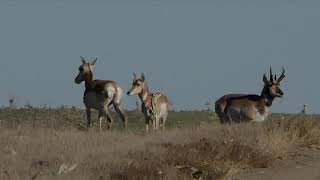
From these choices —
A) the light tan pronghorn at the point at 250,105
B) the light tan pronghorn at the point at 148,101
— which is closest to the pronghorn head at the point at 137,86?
the light tan pronghorn at the point at 148,101

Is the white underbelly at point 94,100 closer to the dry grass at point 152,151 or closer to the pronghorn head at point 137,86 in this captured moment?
the pronghorn head at point 137,86

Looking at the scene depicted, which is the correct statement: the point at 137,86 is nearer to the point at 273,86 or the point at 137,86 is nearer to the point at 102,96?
the point at 102,96

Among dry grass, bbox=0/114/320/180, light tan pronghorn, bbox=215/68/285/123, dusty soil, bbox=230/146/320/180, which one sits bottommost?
dusty soil, bbox=230/146/320/180

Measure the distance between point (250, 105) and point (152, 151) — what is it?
1021 centimetres

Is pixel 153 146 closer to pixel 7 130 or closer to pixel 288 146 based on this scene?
pixel 288 146

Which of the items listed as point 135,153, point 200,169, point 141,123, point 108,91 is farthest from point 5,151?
point 141,123

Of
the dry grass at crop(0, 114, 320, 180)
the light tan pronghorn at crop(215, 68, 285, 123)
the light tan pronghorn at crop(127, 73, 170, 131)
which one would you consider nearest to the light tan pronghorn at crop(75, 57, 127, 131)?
the light tan pronghorn at crop(127, 73, 170, 131)

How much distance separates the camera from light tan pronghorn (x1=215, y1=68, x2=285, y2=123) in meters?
27.3

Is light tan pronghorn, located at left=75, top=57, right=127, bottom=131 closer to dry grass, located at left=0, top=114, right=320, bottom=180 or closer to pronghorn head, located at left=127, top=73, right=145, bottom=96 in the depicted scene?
pronghorn head, located at left=127, top=73, right=145, bottom=96

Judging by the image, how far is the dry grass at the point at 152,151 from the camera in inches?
586

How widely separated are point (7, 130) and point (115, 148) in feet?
17.5

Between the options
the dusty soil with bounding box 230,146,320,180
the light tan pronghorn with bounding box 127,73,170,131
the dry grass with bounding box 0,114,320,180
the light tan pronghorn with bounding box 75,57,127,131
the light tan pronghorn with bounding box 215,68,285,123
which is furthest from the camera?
the light tan pronghorn with bounding box 127,73,170,131

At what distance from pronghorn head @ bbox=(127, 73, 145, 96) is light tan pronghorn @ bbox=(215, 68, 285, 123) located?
3219 millimetres

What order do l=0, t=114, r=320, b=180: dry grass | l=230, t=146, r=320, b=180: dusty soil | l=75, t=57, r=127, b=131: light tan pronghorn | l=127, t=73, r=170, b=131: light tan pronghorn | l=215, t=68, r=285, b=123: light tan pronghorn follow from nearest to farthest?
1. l=0, t=114, r=320, b=180: dry grass
2. l=230, t=146, r=320, b=180: dusty soil
3. l=215, t=68, r=285, b=123: light tan pronghorn
4. l=75, t=57, r=127, b=131: light tan pronghorn
5. l=127, t=73, r=170, b=131: light tan pronghorn
